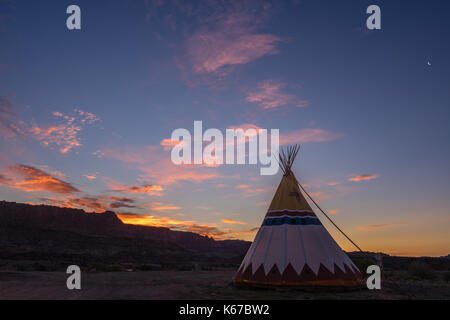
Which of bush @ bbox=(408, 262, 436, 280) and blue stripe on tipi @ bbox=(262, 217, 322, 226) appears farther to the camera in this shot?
bush @ bbox=(408, 262, 436, 280)

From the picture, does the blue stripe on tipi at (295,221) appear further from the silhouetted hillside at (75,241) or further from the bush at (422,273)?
the silhouetted hillside at (75,241)

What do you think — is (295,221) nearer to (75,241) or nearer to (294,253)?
(294,253)

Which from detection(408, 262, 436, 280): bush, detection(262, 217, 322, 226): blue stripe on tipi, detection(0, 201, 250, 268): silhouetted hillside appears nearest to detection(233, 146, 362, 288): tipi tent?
detection(262, 217, 322, 226): blue stripe on tipi

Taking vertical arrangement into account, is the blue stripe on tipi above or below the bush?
above

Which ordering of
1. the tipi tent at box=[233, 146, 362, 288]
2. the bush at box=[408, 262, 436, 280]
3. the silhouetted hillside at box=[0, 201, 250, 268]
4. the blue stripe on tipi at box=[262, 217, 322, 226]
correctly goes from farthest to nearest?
1. the silhouetted hillside at box=[0, 201, 250, 268]
2. the bush at box=[408, 262, 436, 280]
3. the blue stripe on tipi at box=[262, 217, 322, 226]
4. the tipi tent at box=[233, 146, 362, 288]

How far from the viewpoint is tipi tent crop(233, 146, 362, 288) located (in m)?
14.6

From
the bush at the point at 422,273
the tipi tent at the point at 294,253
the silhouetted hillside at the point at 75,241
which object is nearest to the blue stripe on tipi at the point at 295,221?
the tipi tent at the point at 294,253

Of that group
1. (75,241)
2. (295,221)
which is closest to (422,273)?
(295,221)

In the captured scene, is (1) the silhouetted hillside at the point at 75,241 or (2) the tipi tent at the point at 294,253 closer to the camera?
(2) the tipi tent at the point at 294,253

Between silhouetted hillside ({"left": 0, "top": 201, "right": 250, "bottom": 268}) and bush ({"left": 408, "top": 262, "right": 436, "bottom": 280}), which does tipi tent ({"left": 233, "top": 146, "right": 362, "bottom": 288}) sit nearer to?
bush ({"left": 408, "top": 262, "right": 436, "bottom": 280})

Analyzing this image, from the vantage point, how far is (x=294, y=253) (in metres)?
15.1

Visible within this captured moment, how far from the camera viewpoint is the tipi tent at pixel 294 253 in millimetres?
14594
